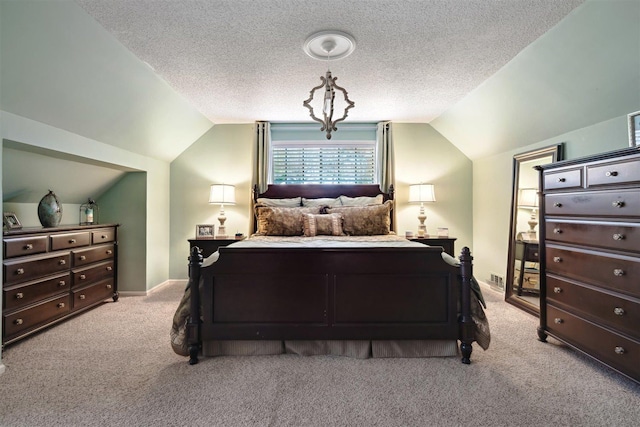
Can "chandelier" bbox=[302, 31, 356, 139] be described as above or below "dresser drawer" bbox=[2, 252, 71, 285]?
above

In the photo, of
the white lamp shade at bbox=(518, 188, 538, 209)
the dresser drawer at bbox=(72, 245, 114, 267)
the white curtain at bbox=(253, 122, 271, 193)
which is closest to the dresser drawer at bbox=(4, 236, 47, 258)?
the dresser drawer at bbox=(72, 245, 114, 267)

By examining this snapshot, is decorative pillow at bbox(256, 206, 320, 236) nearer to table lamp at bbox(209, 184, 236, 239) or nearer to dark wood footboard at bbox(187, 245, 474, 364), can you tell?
table lamp at bbox(209, 184, 236, 239)

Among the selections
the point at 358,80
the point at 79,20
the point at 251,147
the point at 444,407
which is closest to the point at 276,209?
the point at 251,147

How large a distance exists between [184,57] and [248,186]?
6.96 feet

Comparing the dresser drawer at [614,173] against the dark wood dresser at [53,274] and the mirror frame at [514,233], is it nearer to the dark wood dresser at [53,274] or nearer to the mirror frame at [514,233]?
the mirror frame at [514,233]

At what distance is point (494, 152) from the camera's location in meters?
3.87

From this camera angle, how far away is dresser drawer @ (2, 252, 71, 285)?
2.33 m

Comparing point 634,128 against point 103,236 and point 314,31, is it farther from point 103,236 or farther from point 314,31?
point 103,236

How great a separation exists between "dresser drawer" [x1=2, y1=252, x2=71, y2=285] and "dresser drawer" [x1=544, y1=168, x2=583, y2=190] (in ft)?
14.1

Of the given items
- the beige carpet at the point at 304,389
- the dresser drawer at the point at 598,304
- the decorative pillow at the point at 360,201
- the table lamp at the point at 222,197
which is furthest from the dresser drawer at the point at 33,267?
the dresser drawer at the point at 598,304

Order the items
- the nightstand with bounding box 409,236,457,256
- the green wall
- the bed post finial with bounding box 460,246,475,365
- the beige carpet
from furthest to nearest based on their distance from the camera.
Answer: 1. the green wall
2. the nightstand with bounding box 409,236,457,256
3. the bed post finial with bounding box 460,246,475,365
4. the beige carpet

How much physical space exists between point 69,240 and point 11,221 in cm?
Result: 46

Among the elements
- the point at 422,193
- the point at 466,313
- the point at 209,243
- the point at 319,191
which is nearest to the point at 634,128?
the point at 466,313

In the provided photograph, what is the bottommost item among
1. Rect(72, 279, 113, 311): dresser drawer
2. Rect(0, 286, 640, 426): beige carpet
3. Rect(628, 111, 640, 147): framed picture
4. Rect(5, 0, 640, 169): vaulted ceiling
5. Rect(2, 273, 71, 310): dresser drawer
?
Rect(0, 286, 640, 426): beige carpet
